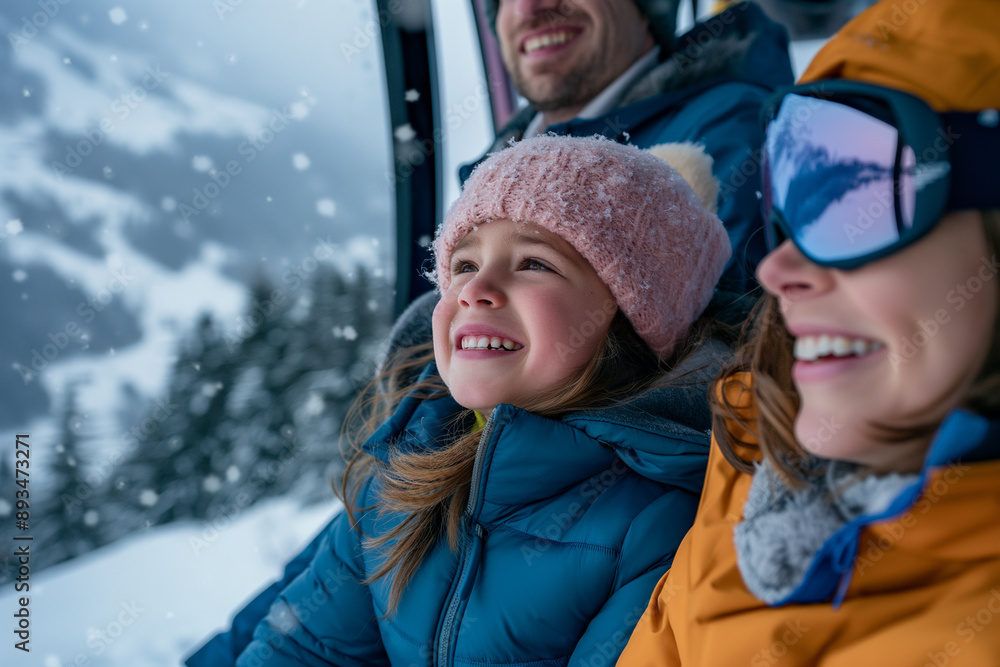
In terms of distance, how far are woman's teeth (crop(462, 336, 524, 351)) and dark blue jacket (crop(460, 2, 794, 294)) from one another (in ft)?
1.82

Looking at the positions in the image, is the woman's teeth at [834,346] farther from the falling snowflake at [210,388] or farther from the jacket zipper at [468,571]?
the falling snowflake at [210,388]

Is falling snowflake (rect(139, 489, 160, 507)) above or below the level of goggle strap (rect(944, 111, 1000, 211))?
below

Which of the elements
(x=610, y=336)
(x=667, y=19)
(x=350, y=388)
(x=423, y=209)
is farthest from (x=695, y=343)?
(x=350, y=388)

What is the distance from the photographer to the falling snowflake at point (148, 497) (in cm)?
283

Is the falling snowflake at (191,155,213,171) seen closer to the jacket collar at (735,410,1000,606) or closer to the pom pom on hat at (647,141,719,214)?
the pom pom on hat at (647,141,719,214)

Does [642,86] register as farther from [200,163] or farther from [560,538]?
[200,163]

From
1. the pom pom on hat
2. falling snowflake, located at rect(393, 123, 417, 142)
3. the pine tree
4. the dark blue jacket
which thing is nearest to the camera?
the pom pom on hat

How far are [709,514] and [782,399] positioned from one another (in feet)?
0.57

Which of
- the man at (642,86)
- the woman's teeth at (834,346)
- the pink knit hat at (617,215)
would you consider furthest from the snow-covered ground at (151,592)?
the woman's teeth at (834,346)

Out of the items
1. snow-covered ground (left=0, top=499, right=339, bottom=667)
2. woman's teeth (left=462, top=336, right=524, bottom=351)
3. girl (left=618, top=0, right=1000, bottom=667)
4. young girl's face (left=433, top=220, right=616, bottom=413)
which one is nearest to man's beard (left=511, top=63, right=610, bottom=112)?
young girl's face (left=433, top=220, right=616, bottom=413)

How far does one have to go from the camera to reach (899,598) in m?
0.58

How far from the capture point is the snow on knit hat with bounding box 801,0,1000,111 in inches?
19.8

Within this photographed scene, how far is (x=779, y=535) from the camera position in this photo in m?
0.62

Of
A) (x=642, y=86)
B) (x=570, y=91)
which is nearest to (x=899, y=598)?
(x=642, y=86)
